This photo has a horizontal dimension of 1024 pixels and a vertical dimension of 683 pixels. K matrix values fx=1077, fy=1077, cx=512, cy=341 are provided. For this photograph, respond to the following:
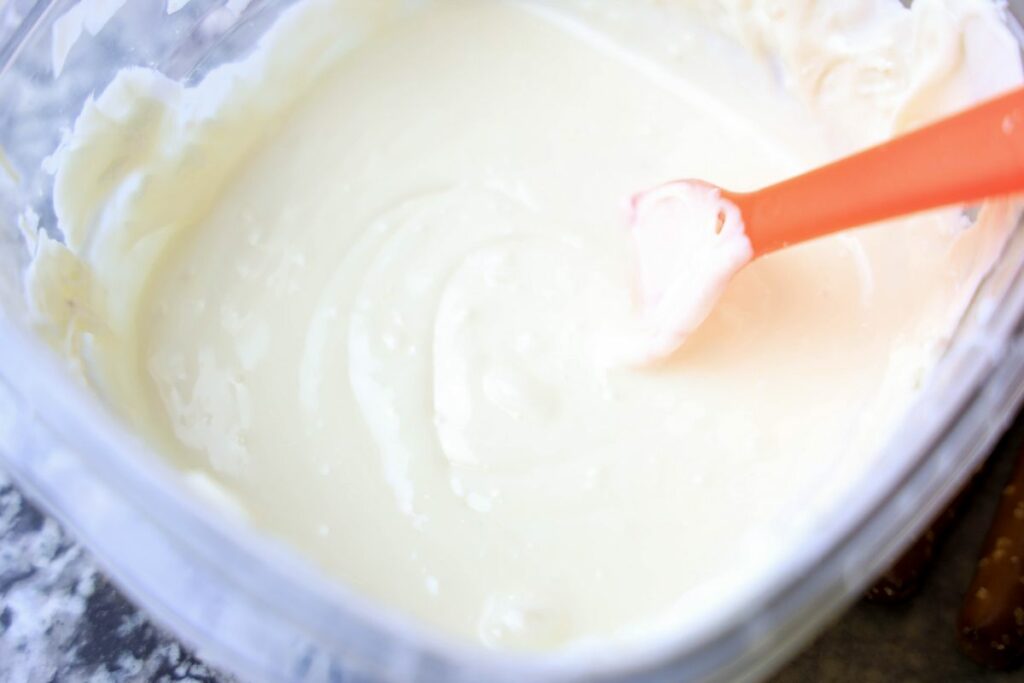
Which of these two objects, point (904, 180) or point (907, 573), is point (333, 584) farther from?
point (907, 573)

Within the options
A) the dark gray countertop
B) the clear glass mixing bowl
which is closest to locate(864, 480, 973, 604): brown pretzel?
the dark gray countertop

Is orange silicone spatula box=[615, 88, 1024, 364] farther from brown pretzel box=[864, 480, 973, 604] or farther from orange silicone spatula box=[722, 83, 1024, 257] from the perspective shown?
brown pretzel box=[864, 480, 973, 604]

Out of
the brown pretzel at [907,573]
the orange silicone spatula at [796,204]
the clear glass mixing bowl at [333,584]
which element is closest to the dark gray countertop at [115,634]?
the brown pretzel at [907,573]

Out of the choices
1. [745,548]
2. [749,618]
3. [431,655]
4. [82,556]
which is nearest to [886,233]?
[745,548]

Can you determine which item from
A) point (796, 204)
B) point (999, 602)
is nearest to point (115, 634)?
point (796, 204)

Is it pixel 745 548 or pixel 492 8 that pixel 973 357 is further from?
pixel 492 8

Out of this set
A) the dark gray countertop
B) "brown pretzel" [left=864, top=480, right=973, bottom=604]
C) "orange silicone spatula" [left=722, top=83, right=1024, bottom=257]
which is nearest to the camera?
"orange silicone spatula" [left=722, top=83, right=1024, bottom=257]

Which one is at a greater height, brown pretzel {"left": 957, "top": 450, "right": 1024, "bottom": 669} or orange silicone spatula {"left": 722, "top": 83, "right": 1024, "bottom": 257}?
orange silicone spatula {"left": 722, "top": 83, "right": 1024, "bottom": 257}
